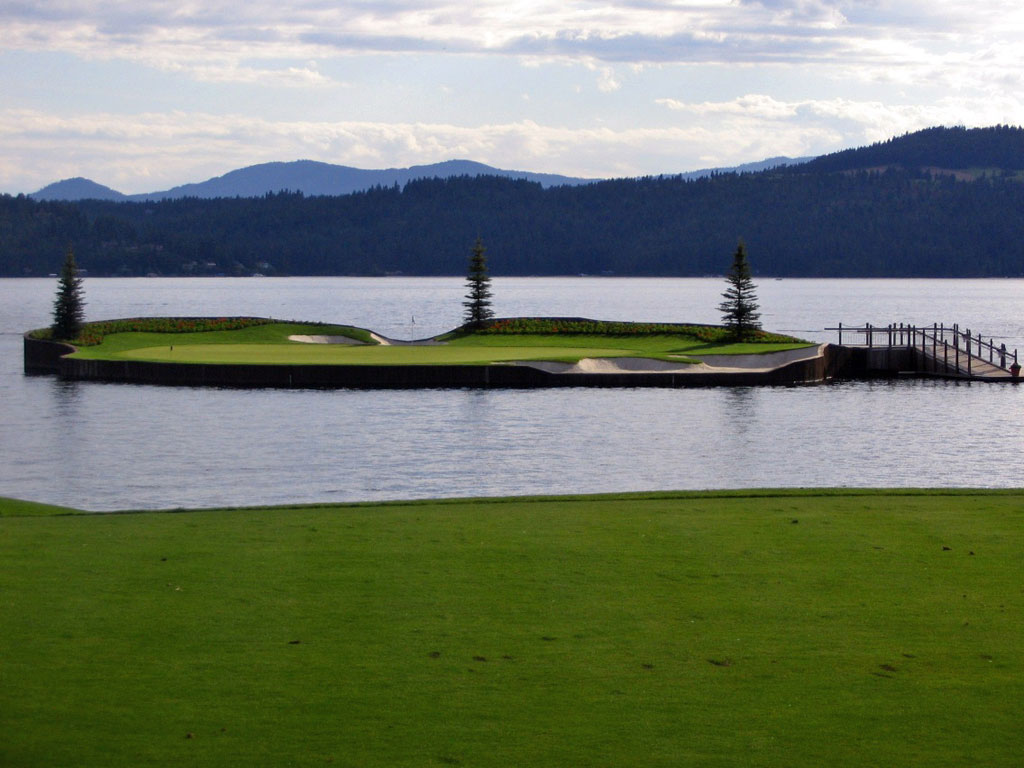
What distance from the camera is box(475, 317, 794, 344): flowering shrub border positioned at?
233 ft

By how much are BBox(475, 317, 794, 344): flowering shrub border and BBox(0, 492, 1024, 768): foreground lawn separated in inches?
2229

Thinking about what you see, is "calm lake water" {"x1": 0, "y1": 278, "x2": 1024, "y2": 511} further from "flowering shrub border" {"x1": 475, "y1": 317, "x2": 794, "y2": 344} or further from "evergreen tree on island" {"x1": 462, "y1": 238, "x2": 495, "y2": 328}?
"evergreen tree on island" {"x1": 462, "y1": 238, "x2": 495, "y2": 328}

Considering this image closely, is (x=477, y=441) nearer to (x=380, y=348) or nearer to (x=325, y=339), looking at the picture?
(x=380, y=348)

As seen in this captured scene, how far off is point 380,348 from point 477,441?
31691 millimetres

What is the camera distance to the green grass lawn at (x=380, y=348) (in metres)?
61.0

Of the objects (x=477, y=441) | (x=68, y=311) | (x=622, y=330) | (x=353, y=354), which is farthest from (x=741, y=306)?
(x=68, y=311)

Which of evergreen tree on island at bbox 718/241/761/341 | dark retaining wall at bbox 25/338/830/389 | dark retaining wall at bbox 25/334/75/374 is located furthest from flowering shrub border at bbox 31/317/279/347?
evergreen tree on island at bbox 718/241/761/341

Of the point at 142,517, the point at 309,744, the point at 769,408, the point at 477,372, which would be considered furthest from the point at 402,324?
the point at 309,744

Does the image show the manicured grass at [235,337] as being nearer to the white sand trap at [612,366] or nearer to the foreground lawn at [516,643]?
the white sand trap at [612,366]

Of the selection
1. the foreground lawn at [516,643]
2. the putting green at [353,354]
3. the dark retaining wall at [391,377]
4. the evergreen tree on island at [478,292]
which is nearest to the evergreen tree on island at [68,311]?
the putting green at [353,354]

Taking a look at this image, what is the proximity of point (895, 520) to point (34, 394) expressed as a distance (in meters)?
47.4

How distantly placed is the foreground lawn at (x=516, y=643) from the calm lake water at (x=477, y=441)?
45.6 feet

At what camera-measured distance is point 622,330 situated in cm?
7206

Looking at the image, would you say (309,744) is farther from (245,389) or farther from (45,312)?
(45,312)
